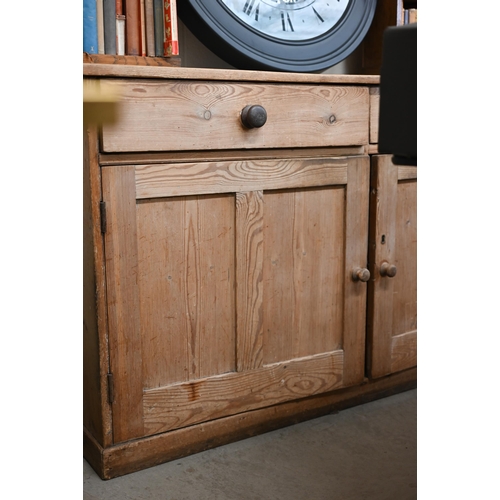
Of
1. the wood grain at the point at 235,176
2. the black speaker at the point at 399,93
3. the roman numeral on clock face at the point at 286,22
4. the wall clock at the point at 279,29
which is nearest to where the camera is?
the black speaker at the point at 399,93

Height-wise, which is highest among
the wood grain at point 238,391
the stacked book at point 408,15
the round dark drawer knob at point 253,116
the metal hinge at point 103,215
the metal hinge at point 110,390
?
the stacked book at point 408,15

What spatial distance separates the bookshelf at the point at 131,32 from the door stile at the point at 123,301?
1.02 feet

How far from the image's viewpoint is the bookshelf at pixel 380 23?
185cm

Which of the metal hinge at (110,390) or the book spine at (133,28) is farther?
the book spine at (133,28)

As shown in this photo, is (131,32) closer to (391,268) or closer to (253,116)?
(253,116)

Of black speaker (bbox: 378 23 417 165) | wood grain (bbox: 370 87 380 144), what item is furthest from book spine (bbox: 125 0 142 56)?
black speaker (bbox: 378 23 417 165)

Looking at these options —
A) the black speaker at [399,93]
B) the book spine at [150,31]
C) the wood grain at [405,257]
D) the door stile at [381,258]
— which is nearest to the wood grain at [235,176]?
the door stile at [381,258]

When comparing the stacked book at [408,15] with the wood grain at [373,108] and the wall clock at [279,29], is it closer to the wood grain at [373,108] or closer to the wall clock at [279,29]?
the wall clock at [279,29]
